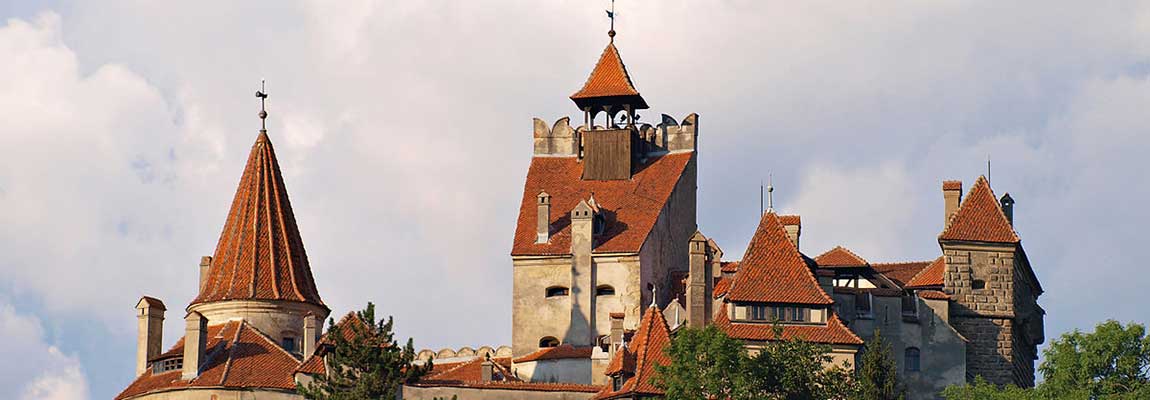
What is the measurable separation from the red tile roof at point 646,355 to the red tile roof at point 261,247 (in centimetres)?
1320

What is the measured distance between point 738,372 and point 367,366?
11.3 metres

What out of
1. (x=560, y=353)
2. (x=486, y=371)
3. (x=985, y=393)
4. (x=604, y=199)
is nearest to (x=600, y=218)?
(x=604, y=199)

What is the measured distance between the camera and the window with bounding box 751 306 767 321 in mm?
105812

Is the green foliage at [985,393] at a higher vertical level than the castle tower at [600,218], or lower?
lower

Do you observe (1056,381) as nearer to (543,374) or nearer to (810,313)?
(810,313)

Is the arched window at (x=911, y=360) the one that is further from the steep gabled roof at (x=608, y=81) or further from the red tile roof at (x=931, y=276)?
the steep gabled roof at (x=608, y=81)

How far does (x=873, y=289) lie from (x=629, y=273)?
11522 millimetres

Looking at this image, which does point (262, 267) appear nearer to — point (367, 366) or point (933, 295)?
point (367, 366)

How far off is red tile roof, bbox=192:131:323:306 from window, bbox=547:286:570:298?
9.08 m

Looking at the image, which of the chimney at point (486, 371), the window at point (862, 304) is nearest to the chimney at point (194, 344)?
the chimney at point (486, 371)

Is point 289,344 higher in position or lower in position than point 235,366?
higher

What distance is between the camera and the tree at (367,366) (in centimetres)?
9819

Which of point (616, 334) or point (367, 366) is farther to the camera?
point (616, 334)

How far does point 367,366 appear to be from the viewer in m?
98.8
